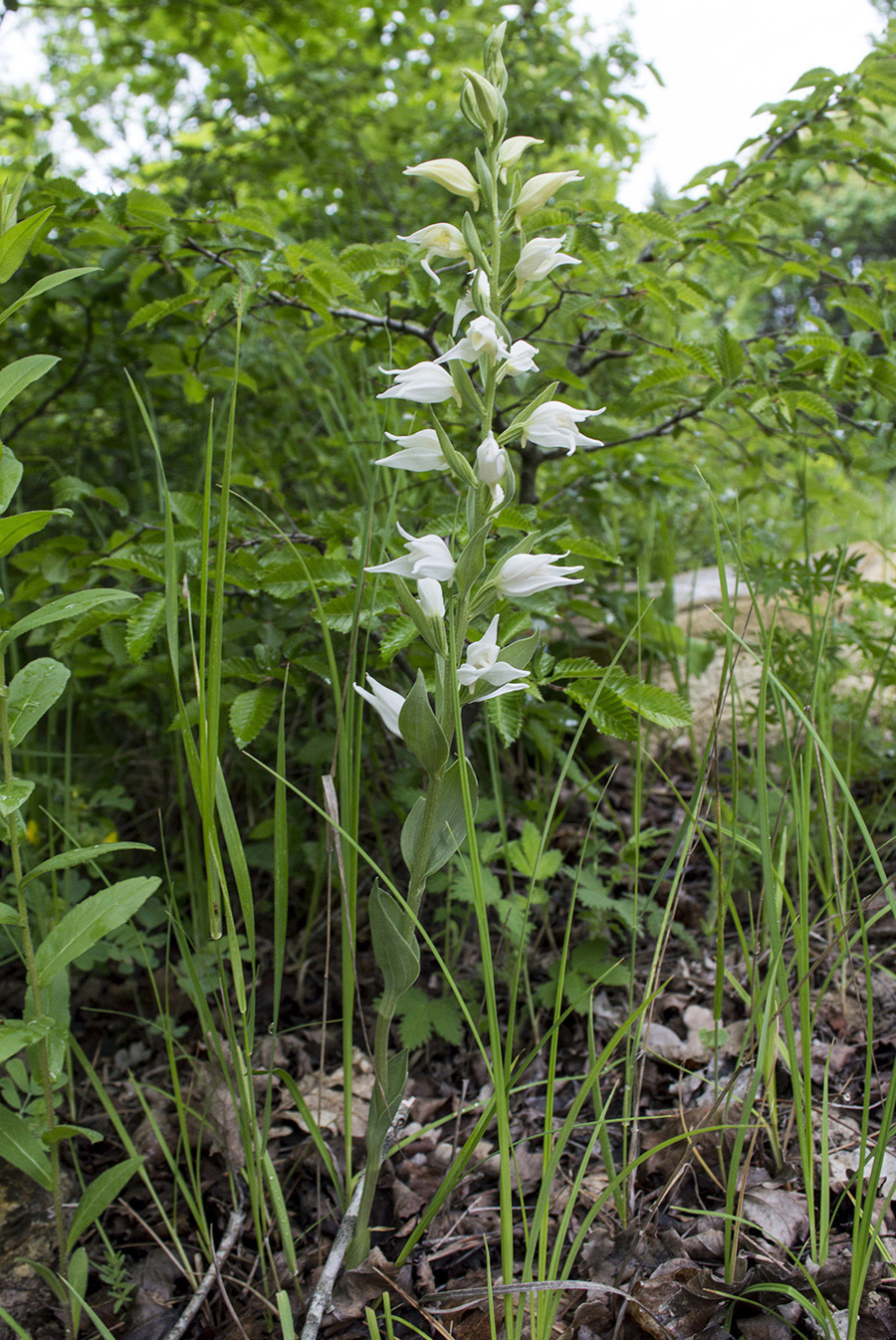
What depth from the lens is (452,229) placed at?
44.4 inches

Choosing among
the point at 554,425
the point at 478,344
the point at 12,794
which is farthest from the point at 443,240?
the point at 12,794

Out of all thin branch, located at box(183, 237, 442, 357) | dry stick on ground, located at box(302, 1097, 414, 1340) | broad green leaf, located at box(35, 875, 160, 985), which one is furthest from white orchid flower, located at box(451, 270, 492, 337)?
dry stick on ground, located at box(302, 1097, 414, 1340)

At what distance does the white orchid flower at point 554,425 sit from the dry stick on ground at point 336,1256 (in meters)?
1.04

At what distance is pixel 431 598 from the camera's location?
106cm

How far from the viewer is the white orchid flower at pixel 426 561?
104 centimetres

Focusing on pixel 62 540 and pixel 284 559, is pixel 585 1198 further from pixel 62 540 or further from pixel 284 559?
pixel 62 540

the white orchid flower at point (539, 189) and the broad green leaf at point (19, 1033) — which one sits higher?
the white orchid flower at point (539, 189)

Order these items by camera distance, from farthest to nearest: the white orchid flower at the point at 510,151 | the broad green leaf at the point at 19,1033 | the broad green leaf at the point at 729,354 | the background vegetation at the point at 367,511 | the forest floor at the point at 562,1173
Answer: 1. the broad green leaf at the point at 729,354
2. the background vegetation at the point at 367,511
3. the white orchid flower at the point at 510,151
4. the forest floor at the point at 562,1173
5. the broad green leaf at the point at 19,1033

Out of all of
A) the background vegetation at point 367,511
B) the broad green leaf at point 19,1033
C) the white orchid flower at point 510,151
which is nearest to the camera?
the broad green leaf at point 19,1033

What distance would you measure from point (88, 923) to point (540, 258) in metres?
1.17

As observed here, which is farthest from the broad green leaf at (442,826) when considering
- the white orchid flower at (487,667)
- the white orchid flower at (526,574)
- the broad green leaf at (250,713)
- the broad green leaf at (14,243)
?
the broad green leaf at (14,243)

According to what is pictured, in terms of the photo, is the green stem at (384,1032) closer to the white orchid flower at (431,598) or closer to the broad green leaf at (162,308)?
the white orchid flower at (431,598)

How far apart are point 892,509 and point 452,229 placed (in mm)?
4115

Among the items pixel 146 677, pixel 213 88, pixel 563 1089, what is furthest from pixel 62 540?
pixel 213 88
